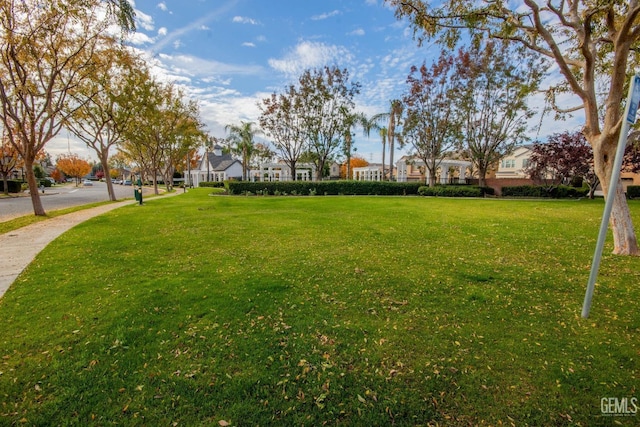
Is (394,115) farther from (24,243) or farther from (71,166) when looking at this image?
(71,166)

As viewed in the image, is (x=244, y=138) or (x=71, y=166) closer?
(x=244, y=138)

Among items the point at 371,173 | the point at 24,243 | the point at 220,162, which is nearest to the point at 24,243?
the point at 24,243

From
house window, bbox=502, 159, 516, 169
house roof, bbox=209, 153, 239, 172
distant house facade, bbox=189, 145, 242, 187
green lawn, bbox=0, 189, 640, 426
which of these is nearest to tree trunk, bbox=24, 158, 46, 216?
green lawn, bbox=0, 189, 640, 426

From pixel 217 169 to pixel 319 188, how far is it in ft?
124

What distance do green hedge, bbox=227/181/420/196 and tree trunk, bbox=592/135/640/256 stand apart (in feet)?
66.4

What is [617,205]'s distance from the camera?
19.4 feet

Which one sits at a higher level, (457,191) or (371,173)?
(371,173)

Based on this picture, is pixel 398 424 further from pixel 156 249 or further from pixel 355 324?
pixel 156 249

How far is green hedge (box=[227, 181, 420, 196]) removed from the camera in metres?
25.8

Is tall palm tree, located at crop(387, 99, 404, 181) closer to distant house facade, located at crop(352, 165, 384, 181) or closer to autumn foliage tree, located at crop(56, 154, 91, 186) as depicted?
distant house facade, located at crop(352, 165, 384, 181)

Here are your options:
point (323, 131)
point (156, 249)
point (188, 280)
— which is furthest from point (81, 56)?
point (323, 131)

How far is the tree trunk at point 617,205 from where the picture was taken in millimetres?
5781

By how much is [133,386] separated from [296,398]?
55.8 inches

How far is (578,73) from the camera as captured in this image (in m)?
7.99
